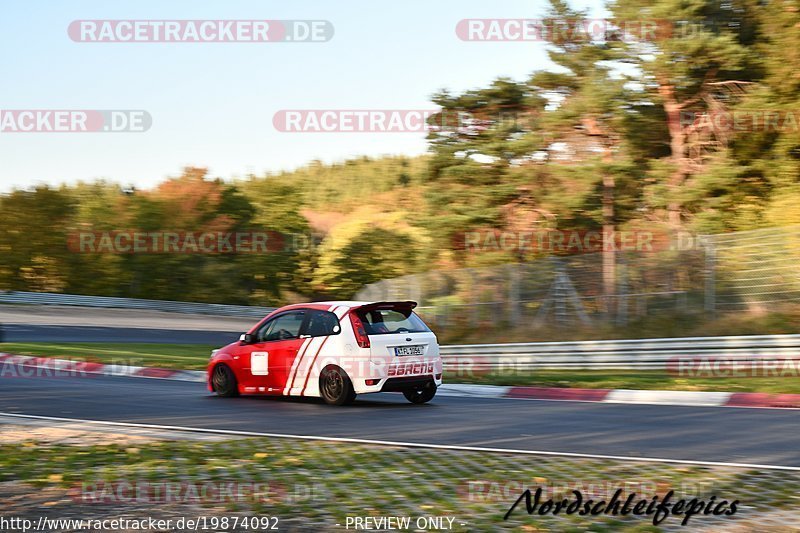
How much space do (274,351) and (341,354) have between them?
1358 mm

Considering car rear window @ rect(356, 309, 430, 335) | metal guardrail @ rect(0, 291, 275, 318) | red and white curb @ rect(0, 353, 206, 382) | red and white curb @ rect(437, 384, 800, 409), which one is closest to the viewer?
car rear window @ rect(356, 309, 430, 335)

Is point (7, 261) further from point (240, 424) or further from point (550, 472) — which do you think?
point (550, 472)

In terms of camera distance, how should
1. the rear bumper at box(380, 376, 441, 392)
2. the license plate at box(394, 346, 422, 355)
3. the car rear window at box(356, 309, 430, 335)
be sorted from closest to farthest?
the rear bumper at box(380, 376, 441, 392), the license plate at box(394, 346, 422, 355), the car rear window at box(356, 309, 430, 335)

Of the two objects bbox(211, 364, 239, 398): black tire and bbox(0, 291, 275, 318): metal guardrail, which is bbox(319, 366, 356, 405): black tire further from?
bbox(0, 291, 275, 318): metal guardrail

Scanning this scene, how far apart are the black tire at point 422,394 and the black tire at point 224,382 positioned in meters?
2.72

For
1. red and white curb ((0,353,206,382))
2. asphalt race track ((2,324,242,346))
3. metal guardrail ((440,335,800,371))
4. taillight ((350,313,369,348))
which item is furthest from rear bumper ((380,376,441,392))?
asphalt race track ((2,324,242,346))

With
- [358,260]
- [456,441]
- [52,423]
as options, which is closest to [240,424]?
[52,423]

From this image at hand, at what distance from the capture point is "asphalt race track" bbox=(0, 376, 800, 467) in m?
9.77

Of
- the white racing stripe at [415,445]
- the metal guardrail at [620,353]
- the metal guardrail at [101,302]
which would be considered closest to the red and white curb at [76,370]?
the metal guardrail at [620,353]

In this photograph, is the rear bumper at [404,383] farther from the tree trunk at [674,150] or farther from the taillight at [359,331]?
the tree trunk at [674,150]

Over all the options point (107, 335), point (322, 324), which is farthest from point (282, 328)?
point (107, 335)

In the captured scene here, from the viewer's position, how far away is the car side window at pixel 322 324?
14.3 m

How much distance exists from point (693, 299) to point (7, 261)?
4993 centimetres

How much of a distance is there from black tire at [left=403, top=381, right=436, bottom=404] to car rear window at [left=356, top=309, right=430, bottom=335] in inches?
32.6
